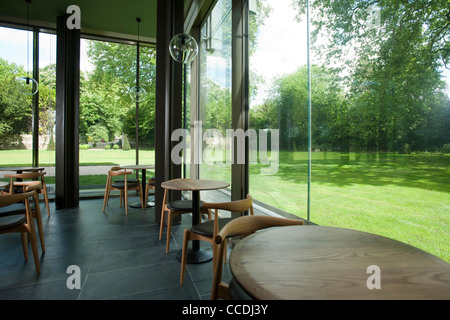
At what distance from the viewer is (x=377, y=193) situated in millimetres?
1527

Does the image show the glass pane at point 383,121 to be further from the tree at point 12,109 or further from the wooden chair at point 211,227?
the tree at point 12,109

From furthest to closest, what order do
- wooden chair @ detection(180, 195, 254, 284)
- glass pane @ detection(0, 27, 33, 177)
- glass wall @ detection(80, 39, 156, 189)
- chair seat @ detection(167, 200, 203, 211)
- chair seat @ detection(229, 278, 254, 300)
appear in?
glass wall @ detection(80, 39, 156, 189), glass pane @ detection(0, 27, 33, 177), chair seat @ detection(167, 200, 203, 211), wooden chair @ detection(180, 195, 254, 284), chair seat @ detection(229, 278, 254, 300)

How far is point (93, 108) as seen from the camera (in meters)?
5.87

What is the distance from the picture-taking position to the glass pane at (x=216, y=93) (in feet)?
11.9

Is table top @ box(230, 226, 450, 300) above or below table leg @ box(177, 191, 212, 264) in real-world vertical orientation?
above

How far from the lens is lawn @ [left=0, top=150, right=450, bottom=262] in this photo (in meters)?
1.26

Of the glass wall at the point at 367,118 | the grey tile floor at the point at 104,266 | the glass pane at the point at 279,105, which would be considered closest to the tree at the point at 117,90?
the grey tile floor at the point at 104,266

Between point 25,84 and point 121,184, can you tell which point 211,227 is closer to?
point 121,184

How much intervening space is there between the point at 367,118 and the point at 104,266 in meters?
2.63

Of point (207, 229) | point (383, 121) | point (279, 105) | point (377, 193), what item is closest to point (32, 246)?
point (207, 229)

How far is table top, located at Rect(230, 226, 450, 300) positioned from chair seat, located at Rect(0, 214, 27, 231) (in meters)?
2.32

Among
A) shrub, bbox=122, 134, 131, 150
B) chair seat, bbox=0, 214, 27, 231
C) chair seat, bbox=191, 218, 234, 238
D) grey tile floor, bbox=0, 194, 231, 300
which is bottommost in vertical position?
grey tile floor, bbox=0, 194, 231, 300

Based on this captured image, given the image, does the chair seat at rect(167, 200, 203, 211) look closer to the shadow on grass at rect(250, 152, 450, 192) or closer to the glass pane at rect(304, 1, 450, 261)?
the shadow on grass at rect(250, 152, 450, 192)

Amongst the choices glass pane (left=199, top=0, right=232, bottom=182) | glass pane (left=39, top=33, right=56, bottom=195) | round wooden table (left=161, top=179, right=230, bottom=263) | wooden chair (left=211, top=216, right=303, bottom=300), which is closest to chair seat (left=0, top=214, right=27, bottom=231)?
round wooden table (left=161, top=179, right=230, bottom=263)
